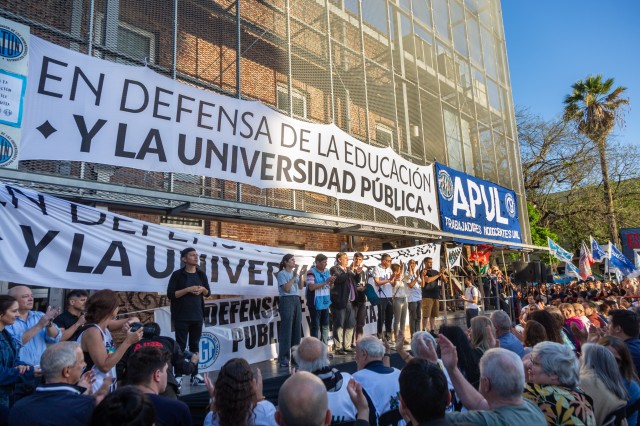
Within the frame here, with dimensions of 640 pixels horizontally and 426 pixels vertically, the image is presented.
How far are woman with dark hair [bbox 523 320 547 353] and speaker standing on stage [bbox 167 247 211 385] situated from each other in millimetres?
3638

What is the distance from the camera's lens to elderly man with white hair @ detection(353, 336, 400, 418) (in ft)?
9.44

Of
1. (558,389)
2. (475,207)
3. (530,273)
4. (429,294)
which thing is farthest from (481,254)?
(558,389)

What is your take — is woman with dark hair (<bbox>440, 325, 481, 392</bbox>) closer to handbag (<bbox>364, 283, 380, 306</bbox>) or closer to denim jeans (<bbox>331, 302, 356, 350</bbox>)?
denim jeans (<bbox>331, 302, 356, 350</bbox>)

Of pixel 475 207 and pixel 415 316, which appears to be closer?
pixel 415 316

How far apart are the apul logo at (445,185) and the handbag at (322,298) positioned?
6189 millimetres

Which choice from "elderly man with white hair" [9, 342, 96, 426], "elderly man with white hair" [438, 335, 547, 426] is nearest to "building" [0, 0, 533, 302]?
"elderly man with white hair" [9, 342, 96, 426]

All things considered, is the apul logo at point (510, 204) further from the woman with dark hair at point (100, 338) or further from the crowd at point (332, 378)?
the woman with dark hair at point (100, 338)

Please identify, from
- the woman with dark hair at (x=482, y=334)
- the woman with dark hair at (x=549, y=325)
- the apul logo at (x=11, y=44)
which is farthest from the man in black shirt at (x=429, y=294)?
the apul logo at (x=11, y=44)

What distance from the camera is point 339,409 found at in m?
2.74

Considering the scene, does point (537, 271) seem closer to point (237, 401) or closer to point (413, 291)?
point (413, 291)

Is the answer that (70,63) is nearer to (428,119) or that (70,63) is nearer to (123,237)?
(123,237)

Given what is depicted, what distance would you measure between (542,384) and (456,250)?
9.49 metres

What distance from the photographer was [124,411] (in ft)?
5.48

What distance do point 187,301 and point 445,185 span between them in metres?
8.84
